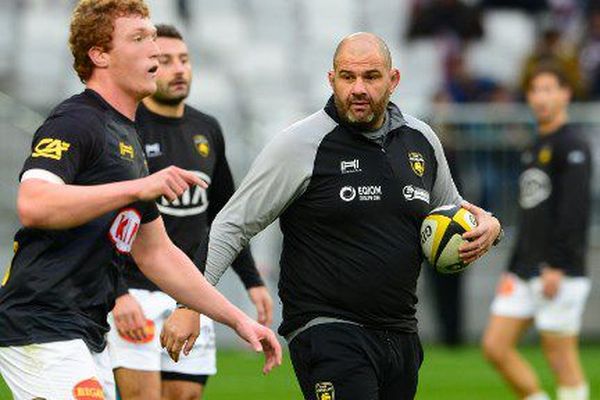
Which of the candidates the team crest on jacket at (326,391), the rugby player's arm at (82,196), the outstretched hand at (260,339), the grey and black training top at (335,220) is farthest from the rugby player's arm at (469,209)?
the rugby player's arm at (82,196)

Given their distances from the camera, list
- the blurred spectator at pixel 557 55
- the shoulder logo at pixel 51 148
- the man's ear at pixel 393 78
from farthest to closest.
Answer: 1. the blurred spectator at pixel 557 55
2. the man's ear at pixel 393 78
3. the shoulder logo at pixel 51 148

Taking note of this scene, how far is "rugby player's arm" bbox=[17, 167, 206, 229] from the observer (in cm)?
536

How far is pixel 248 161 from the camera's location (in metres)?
16.8

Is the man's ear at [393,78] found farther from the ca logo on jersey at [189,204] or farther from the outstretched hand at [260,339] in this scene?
the ca logo on jersey at [189,204]

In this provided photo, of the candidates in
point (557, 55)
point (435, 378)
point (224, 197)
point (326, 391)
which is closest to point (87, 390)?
point (326, 391)

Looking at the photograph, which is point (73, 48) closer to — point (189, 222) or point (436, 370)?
point (189, 222)

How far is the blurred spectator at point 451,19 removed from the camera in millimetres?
19281

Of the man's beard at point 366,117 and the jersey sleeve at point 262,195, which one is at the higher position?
the man's beard at point 366,117

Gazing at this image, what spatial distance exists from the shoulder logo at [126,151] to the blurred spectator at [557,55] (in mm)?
11258

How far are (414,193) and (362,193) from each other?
26cm

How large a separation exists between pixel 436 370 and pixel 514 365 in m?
3.64

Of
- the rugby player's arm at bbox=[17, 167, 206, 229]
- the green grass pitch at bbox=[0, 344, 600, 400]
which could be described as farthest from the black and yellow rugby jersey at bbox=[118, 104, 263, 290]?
the green grass pitch at bbox=[0, 344, 600, 400]

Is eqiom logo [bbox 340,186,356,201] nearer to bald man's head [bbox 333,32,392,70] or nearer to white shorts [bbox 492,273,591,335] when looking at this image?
bald man's head [bbox 333,32,392,70]

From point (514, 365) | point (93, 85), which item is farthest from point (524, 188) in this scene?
point (93, 85)
